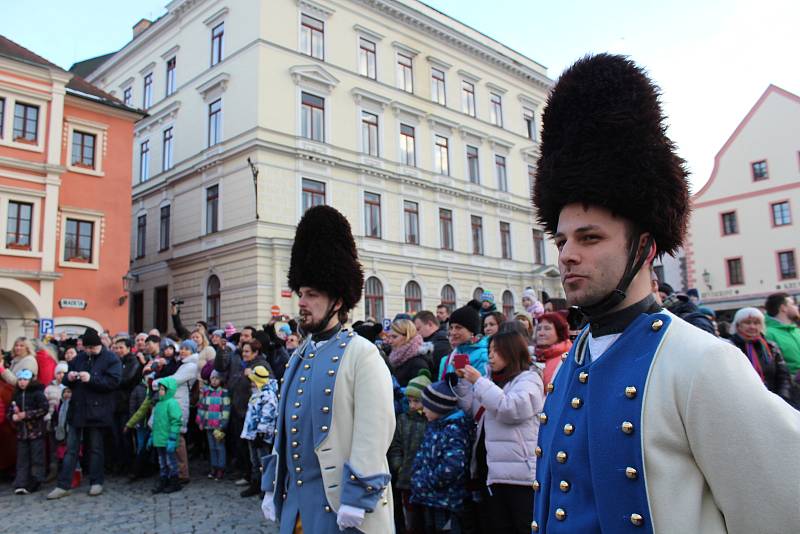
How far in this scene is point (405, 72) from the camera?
28.9 meters

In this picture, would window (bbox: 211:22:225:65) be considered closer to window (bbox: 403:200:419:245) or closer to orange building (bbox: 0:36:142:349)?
orange building (bbox: 0:36:142:349)

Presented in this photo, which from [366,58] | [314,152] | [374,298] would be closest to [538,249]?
[374,298]

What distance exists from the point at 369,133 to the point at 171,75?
397 inches

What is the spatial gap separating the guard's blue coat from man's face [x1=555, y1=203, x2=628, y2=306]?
0.51 feet

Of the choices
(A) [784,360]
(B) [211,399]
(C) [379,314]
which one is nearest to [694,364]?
(A) [784,360]

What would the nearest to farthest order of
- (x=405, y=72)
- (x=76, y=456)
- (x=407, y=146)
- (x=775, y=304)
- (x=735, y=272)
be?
1. (x=775, y=304)
2. (x=76, y=456)
3. (x=407, y=146)
4. (x=405, y=72)
5. (x=735, y=272)

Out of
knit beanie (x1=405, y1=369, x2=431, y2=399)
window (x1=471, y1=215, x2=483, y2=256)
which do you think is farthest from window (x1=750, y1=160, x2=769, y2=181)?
knit beanie (x1=405, y1=369, x2=431, y2=399)

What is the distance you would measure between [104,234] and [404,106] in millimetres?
14533

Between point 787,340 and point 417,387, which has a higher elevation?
point 787,340

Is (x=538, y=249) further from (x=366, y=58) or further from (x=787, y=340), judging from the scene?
(x=787, y=340)

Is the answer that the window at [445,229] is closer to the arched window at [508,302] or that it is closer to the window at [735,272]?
the arched window at [508,302]

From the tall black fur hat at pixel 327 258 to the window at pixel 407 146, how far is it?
24.1 metres

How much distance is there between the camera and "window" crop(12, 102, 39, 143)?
19.1 meters

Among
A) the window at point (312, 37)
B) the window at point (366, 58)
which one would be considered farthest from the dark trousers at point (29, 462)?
the window at point (366, 58)
